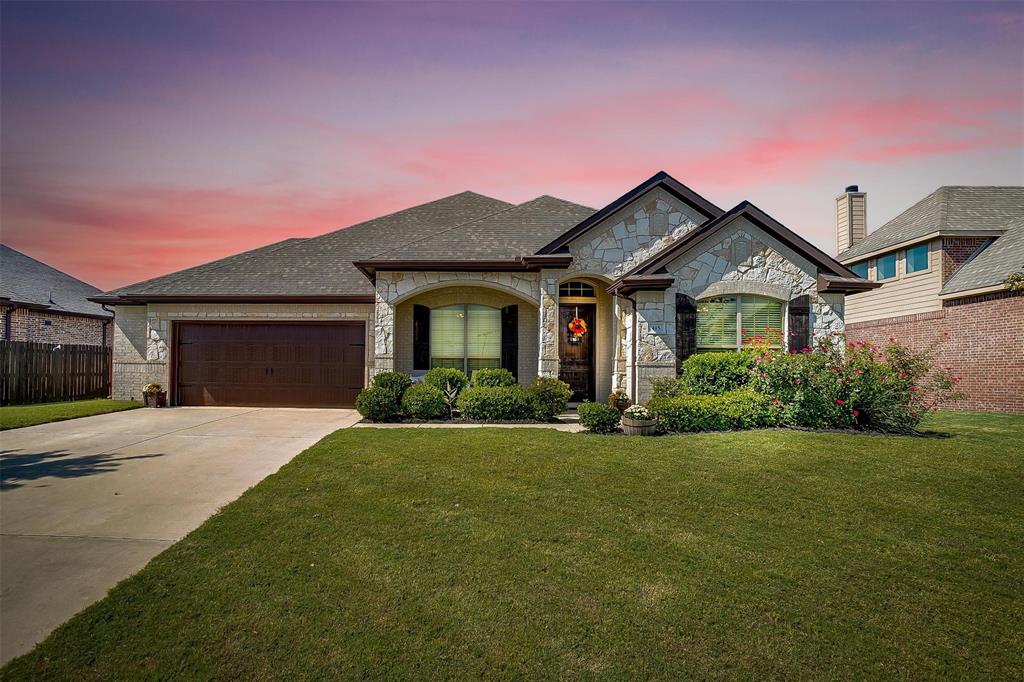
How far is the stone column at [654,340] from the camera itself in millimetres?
10836

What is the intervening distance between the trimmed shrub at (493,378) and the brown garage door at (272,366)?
156 inches

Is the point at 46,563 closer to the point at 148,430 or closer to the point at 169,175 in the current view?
the point at 148,430

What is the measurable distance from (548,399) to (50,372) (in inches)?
603

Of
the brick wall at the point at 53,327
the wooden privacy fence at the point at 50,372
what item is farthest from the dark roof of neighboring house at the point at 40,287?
the wooden privacy fence at the point at 50,372

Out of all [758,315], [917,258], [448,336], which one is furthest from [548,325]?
[917,258]

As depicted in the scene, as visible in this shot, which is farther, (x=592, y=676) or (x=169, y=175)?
(x=169, y=175)

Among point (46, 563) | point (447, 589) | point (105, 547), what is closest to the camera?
point (447, 589)

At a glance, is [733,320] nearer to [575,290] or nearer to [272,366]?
[575,290]

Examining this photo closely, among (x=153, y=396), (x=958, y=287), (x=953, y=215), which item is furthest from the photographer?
(x=953, y=215)

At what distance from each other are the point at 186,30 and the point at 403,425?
841 centimetres

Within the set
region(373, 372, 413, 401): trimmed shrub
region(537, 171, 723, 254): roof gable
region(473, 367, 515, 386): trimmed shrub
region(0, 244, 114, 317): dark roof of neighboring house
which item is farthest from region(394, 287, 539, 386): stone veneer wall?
region(0, 244, 114, 317): dark roof of neighboring house

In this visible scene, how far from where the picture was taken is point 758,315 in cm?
1102

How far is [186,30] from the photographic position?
8.71 meters

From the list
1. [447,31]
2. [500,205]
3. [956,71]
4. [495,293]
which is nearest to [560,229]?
[495,293]
